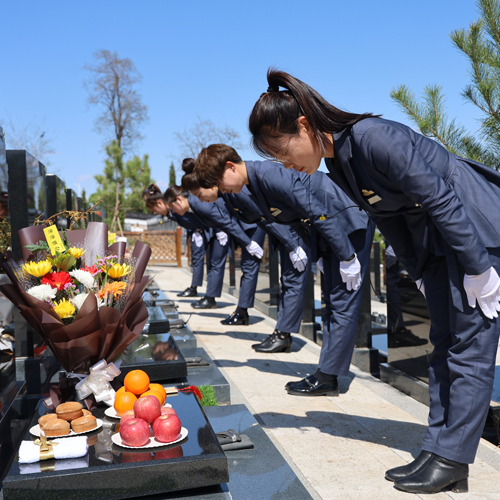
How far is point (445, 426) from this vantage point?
1969mm

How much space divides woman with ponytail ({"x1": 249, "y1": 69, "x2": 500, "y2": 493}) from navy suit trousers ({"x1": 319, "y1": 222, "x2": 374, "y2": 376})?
110 cm

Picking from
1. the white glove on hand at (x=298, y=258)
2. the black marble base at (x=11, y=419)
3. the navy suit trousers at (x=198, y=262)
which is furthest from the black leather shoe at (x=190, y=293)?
the black marble base at (x=11, y=419)

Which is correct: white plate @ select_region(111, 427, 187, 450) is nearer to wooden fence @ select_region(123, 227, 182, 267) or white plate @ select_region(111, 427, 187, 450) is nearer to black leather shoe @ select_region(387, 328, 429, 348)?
black leather shoe @ select_region(387, 328, 429, 348)

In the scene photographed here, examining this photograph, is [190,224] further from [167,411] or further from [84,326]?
[167,411]

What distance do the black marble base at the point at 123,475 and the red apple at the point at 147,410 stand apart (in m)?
0.13

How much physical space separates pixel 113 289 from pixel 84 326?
21 centimetres

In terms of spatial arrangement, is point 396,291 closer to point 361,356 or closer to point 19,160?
point 361,356

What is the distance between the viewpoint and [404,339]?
10.9ft

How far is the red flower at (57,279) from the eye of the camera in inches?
83.2

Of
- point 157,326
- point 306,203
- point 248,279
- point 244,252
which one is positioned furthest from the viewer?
point 244,252

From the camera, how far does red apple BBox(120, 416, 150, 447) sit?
1727 millimetres

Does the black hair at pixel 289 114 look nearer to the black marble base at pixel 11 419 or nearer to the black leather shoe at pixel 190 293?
the black marble base at pixel 11 419

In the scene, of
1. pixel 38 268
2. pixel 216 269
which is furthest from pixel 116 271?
pixel 216 269

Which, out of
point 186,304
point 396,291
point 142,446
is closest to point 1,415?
point 142,446
